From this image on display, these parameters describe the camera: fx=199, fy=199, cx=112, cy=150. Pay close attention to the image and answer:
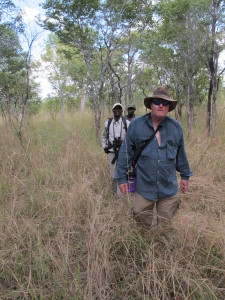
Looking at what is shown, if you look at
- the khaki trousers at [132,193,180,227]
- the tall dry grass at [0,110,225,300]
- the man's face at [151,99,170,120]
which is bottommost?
the tall dry grass at [0,110,225,300]

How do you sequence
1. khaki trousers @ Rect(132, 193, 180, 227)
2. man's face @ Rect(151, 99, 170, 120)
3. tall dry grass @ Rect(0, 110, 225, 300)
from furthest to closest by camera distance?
khaki trousers @ Rect(132, 193, 180, 227)
man's face @ Rect(151, 99, 170, 120)
tall dry grass @ Rect(0, 110, 225, 300)

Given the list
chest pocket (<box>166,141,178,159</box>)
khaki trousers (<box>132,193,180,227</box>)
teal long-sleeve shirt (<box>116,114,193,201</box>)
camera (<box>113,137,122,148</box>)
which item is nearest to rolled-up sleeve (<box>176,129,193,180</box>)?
teal long-sleeve shirt (<box>116,114,193,201</box>)

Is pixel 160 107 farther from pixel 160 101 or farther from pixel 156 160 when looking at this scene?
pixel 156 160

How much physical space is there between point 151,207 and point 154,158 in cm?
54

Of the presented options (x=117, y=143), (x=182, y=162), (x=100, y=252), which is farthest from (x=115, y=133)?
(x=100, y=252)

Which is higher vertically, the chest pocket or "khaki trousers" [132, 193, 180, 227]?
the chest pocket

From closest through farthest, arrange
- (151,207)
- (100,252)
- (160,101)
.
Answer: (100,252) → (160,101) → (151,207)

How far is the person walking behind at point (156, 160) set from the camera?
1.85m

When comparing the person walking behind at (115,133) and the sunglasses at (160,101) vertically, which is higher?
the sunglasses at (160,101)

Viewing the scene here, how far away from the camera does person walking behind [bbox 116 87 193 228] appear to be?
6.07ft

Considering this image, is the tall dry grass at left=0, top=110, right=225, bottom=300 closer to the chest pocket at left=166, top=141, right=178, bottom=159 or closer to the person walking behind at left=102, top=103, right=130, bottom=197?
the chest pocket at left=166, top=141, right=178, bottom=159

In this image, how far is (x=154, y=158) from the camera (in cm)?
184

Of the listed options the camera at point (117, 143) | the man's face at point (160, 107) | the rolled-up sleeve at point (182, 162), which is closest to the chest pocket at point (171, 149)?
the rolled-up sleeve at point (182, 162)

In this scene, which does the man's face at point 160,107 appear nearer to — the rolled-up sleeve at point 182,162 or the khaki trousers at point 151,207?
the rolled-up sleeve at point 182,162
